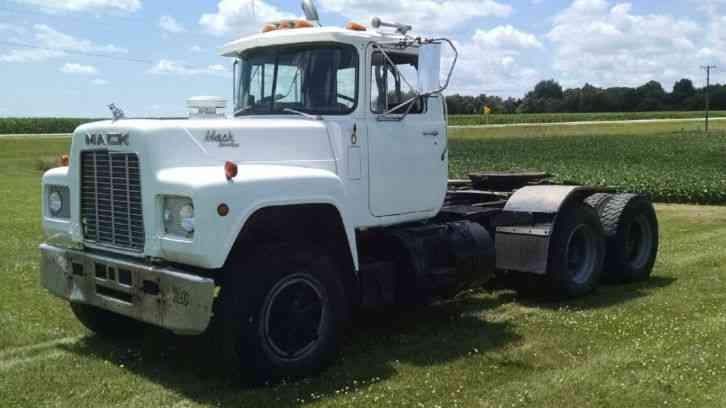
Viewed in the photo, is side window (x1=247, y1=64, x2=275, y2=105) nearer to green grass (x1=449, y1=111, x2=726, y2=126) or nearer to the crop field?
the crop field

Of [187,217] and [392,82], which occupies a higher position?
[392,82]

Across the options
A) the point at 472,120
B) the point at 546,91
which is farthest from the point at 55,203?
the point at 546,91

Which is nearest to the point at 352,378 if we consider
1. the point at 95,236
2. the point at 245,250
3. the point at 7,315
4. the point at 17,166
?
the point at 245,250

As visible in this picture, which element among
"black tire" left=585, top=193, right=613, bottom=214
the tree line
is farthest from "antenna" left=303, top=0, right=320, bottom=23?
the tree line

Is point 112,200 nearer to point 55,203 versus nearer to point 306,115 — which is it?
point 55,203

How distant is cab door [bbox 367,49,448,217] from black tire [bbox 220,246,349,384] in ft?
4.00

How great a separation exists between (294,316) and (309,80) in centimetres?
227

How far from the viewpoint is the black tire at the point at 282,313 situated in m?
5.76

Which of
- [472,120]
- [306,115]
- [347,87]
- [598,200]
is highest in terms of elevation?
[472,120]

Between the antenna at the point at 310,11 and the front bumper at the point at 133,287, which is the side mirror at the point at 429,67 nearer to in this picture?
the antenna at the point at 310,11

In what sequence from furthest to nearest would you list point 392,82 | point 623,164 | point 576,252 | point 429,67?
1. point 623,164
2. point 576,252
3. point 392,82
4. point 429,67

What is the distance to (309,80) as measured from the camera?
713cm

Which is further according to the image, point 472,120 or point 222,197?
point 472,120

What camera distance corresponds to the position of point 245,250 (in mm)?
6008
